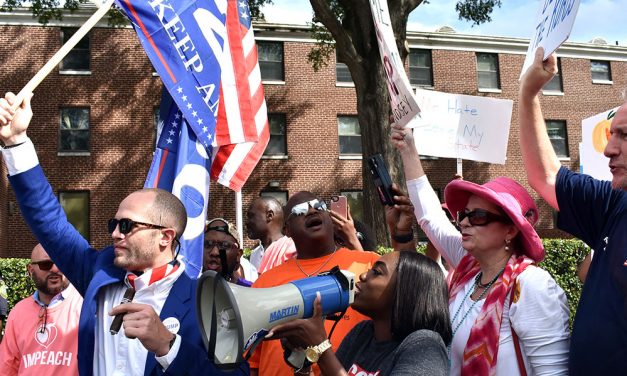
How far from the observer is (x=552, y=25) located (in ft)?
8.43

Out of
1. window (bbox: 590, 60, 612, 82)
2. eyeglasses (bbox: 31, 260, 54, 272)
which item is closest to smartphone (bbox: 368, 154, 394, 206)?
eyeglasses (bbox: 31, 260, 54, 272)

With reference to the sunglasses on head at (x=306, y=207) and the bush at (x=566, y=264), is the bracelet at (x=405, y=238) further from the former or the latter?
the bush at (x=566, y=264)

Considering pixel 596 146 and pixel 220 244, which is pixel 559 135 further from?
pixel 220 244

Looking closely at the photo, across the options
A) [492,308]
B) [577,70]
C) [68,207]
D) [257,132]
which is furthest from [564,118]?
[492,308]

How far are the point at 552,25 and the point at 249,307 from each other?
1523 millimetres

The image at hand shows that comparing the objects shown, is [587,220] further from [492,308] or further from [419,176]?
[419,176]

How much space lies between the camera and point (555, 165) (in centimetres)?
279

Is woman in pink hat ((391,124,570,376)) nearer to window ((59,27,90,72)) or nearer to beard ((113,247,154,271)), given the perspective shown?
beard ((113,247,154,271))

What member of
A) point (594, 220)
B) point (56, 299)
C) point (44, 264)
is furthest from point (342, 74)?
point (594, 220)

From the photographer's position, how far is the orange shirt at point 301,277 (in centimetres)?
347

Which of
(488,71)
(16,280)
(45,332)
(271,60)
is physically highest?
(271,60)

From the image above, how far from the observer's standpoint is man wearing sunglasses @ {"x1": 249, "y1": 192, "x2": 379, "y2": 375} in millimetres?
3555

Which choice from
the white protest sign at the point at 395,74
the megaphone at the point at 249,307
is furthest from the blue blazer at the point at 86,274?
the white protest sign at the point at 395,74

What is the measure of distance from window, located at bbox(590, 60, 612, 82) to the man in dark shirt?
2631 centimetres
